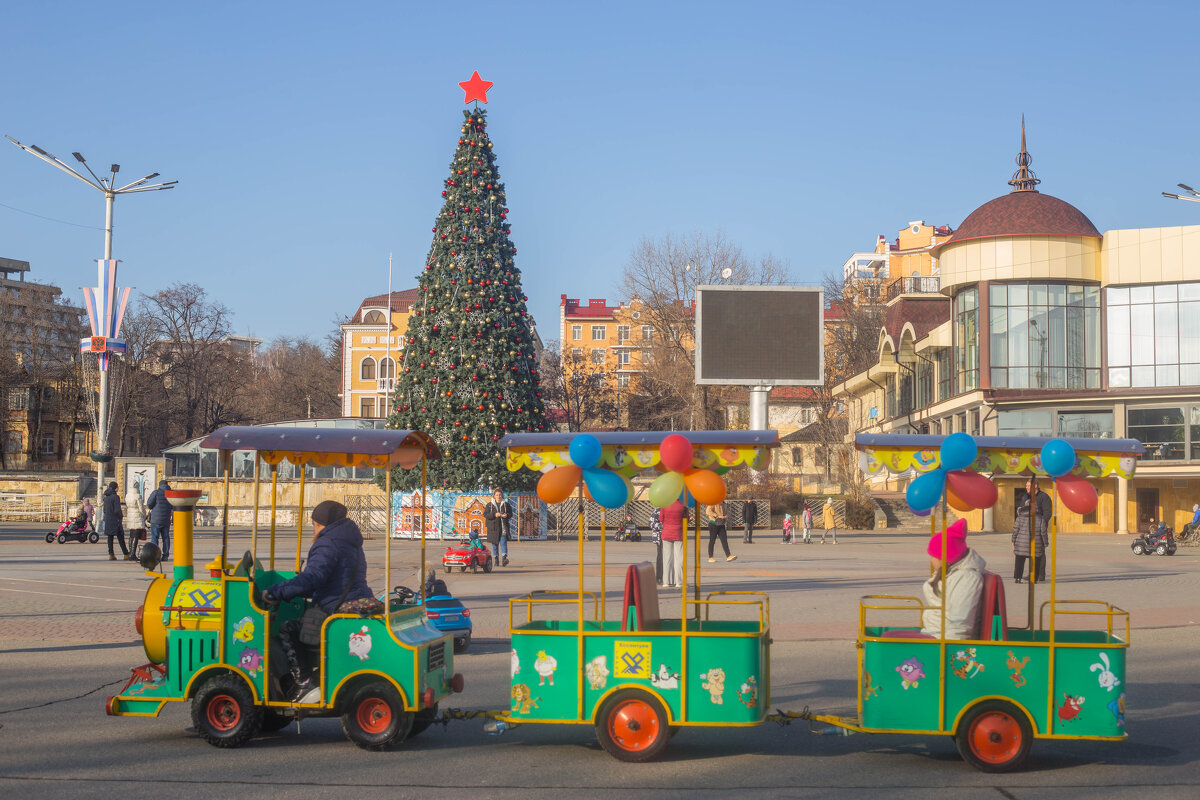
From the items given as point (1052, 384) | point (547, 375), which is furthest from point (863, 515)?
point (547, 375)

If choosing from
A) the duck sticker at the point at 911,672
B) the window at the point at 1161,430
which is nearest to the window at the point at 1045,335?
the window at the point at 1161,430

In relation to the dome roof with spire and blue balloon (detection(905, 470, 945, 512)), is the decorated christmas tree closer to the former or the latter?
the dome roof with spire

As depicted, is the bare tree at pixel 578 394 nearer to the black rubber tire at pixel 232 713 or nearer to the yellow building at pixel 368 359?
the yellow building at pixel 368 359

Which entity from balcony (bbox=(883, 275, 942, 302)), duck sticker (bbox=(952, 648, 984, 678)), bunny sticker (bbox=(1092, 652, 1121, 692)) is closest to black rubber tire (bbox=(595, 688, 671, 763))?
duck sticker (bbox=(952, 648, 984, 678))

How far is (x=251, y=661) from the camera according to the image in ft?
26.6

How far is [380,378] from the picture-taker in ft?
308

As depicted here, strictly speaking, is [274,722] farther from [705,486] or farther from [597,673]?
[705,486]

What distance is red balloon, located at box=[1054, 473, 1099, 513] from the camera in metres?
8.17

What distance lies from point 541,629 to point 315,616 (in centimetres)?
164

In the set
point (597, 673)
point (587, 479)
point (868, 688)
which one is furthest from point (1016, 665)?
point (587, 479)

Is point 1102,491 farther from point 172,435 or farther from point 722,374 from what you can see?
point 172,435

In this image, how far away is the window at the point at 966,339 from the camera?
169ft

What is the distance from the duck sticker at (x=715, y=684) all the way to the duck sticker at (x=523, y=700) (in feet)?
A: 3.81

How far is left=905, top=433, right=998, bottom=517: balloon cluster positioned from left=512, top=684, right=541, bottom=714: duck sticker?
296 centimetres
